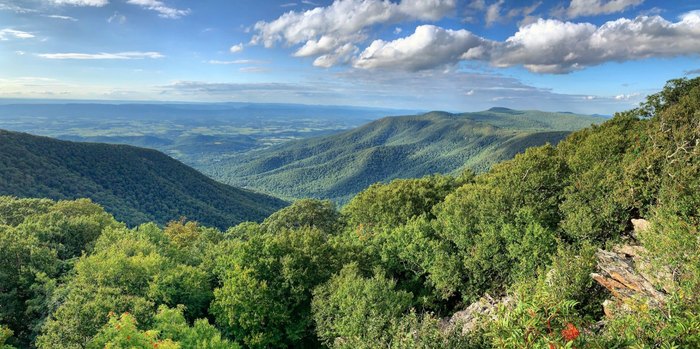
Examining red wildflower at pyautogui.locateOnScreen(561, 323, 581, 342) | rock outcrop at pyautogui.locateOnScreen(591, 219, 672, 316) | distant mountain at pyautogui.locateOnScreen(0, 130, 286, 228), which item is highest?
red wildflower at pyautogui.locateOnScreen(561, 323, 581, 342)

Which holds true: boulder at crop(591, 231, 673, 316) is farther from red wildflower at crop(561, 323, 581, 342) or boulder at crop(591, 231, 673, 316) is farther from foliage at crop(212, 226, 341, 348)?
foliage at crop(212, 226, 341, 348)

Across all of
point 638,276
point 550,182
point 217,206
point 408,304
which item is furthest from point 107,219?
point 217,206

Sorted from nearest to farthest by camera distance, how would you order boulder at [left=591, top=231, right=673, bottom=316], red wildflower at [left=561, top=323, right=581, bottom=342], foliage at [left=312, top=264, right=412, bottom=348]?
red wildflower at [left=561, top=323, right=581, bottom=342]
boulder at [left=591, top=231, right=673, bottom=316]
foliage at [left=312, top=264, right=412, bottom=348]

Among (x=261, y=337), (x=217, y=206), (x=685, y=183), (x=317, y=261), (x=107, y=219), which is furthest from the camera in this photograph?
(x=217, y=206)

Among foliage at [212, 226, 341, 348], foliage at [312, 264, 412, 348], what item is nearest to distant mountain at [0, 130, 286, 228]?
foliage at [212, 226, 341, 348]

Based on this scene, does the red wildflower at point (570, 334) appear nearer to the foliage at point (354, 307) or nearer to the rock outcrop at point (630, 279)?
the rock outcrop at point (630, 279)

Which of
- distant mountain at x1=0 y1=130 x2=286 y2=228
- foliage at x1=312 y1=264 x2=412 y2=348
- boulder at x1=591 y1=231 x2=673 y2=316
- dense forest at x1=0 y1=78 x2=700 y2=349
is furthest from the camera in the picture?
distant mountain at x1=0 y1=130 x2=286 y2=228

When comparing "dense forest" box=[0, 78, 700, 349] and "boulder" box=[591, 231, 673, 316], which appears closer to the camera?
"boulder" box=[591, 231, 673, 316]

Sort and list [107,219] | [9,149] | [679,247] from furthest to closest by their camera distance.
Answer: [9,149], [107,219], [679,247]

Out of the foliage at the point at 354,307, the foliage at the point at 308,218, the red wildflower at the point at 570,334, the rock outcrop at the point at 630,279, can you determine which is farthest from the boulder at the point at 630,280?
the foliage at the point at 308,218

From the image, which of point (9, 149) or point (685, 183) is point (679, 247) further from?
point (9, 149)
